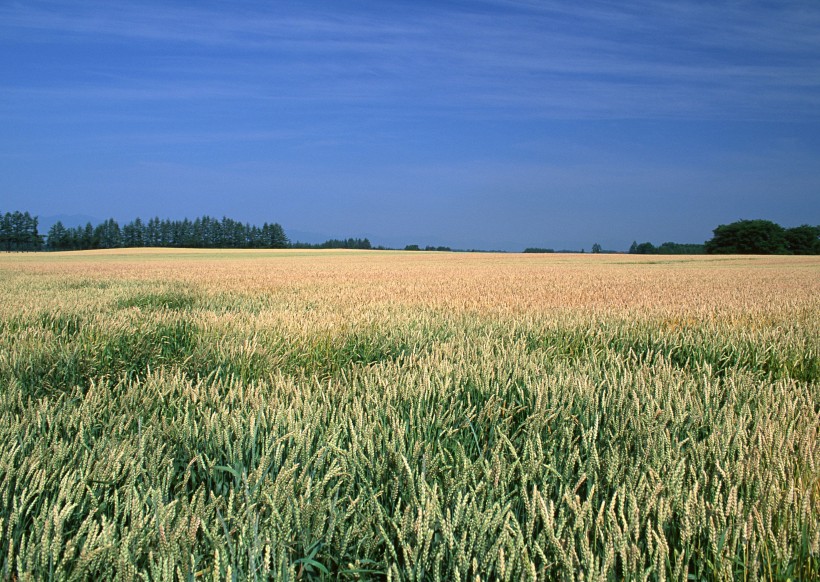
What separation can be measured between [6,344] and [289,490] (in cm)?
392

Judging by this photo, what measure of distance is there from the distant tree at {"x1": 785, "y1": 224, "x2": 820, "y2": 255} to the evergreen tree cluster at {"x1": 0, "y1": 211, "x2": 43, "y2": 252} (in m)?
161

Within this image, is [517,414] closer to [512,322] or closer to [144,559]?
[144,559]

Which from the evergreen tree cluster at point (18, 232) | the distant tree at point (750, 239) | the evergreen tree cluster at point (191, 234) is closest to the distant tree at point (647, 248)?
the distant tree at point (750, 239)

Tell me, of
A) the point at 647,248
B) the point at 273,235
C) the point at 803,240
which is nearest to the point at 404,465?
the point at 647,248

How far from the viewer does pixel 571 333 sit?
4887mm

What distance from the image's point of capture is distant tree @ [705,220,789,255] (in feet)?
328

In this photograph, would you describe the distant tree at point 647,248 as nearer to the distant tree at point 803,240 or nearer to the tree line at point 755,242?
the tree line at point 755,242

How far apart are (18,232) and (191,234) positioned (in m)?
39.1

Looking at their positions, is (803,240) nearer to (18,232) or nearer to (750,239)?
(750,239)

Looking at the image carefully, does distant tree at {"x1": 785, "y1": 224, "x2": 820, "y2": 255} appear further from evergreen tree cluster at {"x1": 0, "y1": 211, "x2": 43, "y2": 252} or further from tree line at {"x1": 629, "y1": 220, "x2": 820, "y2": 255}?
evergreen tree cluster at {"x1": 0, "y1": 211, "x2": 43, "y2": 252}

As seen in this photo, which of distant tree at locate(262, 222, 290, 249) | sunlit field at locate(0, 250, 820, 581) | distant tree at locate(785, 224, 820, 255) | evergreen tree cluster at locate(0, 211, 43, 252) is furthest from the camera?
distant tree at locate(262, 222, 290, 249)

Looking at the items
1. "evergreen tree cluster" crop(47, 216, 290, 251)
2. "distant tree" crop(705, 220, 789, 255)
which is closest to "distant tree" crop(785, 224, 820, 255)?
"distant tree" crop(705, 220, 789, 255)

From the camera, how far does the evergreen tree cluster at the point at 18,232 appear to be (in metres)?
122

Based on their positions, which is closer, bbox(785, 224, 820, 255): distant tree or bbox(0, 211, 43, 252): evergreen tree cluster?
bbox(785, 224, 820, 255): distant tree
